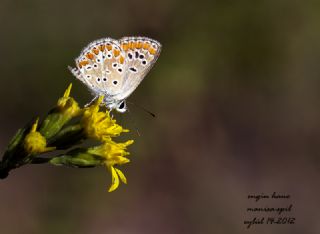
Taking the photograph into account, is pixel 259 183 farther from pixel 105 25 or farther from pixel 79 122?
pixel 79 122

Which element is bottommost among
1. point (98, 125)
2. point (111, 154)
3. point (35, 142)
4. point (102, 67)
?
point (111, 154)

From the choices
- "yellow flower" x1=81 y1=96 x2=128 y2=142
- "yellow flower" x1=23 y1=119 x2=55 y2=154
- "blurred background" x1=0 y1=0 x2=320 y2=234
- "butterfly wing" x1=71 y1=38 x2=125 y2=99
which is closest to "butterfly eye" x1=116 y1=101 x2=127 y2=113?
"butterfly wing" x1=71 y1=38 x2=125 y2=99

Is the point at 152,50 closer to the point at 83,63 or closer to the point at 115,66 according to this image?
→ the point at 115,66

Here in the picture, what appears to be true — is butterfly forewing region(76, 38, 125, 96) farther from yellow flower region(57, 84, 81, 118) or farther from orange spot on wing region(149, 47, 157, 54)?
yellow flower region(57, 84, 81, 118)

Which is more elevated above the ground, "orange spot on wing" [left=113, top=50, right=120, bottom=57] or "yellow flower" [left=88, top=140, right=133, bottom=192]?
"orange spot on wing" [left=113, top=50, right=120, bottom=57]

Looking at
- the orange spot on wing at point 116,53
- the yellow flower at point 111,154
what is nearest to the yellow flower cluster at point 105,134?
the yellow flower at point 111,154

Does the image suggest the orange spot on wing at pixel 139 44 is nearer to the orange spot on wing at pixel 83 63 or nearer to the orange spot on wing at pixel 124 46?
the orange spot on wing at pixel 124 46

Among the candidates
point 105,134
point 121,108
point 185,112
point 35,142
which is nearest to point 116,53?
point 121,108

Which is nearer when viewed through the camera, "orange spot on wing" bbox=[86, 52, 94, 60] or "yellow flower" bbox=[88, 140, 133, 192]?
"yellow flower" bbox=[88, 140, 133, 192]
